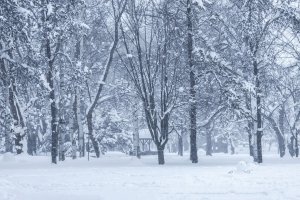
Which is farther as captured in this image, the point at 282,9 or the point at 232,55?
the point at 232,55

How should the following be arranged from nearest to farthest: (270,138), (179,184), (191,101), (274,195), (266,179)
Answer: (274,195) → (179,184) → (266,179) → (191,101) → (270,138)

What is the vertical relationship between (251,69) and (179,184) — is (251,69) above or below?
above

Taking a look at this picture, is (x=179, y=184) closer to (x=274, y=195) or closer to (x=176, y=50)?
(x=274, y=195)

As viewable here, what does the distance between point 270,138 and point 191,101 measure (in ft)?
220

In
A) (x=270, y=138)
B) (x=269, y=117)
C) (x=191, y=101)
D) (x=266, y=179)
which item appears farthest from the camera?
(x=270, y=138)

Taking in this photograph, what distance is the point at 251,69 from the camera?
82.2 feet

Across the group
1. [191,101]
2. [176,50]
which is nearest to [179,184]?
[191,101]

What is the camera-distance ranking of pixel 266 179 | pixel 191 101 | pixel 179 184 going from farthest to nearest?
pixel 191 101, pixel 266 179, pixel 179 184

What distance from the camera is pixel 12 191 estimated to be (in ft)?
36.7

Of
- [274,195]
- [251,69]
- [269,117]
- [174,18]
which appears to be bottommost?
[274,195]

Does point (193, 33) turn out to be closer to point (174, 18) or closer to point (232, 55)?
point (174, 18)

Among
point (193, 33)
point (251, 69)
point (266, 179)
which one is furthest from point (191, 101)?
A: point (266, 179)

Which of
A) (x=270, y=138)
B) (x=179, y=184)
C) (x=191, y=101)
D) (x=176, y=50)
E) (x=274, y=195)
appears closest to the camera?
(x=274, y=195)

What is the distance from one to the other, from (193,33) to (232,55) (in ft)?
15.7
